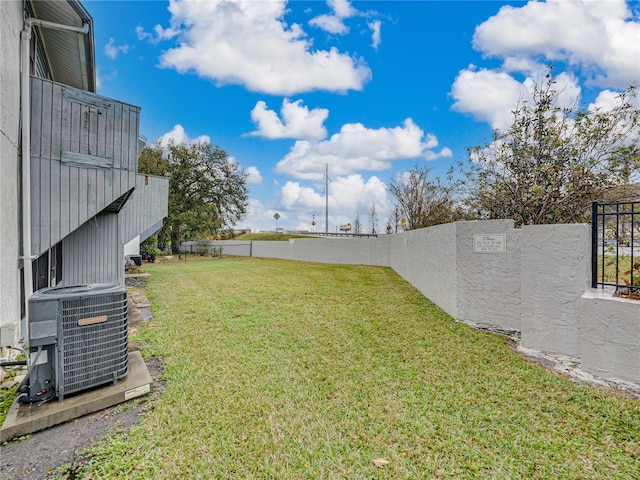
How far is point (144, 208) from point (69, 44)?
4416 mm

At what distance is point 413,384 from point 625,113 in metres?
5.93

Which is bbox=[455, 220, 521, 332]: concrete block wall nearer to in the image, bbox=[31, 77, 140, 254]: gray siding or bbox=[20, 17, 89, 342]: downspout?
bbox=[31, 77, 140, 254]: gray siding

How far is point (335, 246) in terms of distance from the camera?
16.4m

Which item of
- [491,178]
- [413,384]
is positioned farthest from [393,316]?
[491,178]

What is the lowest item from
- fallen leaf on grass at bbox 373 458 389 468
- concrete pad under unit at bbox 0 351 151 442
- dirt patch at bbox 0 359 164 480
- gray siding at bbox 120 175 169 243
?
fallen leaf on grass at bbox 373 458 389 468

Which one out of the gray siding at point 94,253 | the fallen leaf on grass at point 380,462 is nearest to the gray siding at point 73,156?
the gray siding at point 94,253

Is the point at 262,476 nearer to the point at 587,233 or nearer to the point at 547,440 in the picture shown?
the point at 547,440

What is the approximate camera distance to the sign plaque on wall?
14.3 ft

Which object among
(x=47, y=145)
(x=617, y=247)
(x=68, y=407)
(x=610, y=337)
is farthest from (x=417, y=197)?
(x=68, y=407)

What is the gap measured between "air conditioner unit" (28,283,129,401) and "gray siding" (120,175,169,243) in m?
5.79

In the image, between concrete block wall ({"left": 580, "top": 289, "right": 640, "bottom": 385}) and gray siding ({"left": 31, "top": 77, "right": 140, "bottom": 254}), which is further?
gray siding ({"left": 31, "top": 77, "right": 140, "bottom": 254})

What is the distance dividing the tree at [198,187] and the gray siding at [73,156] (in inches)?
715

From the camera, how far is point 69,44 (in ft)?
15.0

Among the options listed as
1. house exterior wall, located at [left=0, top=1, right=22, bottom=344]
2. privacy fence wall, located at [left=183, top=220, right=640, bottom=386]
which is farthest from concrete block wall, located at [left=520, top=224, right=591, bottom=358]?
house exterior wall, located at [left=0, top=1, right=22, bottom=344]
